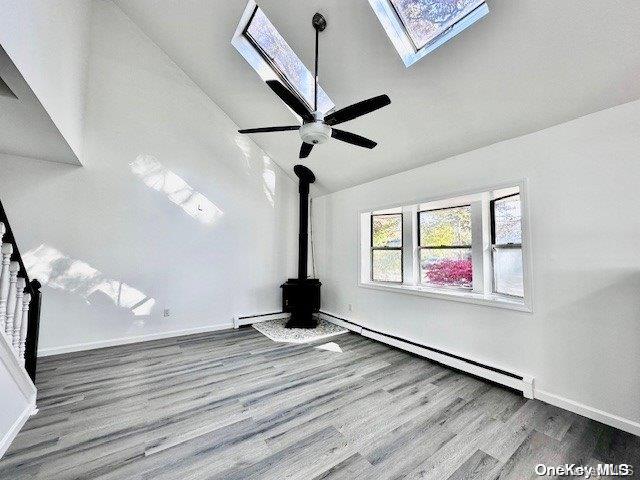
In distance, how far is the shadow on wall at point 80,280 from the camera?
3.12 meters

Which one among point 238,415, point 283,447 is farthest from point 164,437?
point 283,447

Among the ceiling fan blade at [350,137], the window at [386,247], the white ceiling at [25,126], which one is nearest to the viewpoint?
the white ceiling at [25,126]

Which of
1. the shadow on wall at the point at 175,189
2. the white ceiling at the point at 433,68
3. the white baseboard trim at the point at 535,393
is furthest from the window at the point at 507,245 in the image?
the shadow on wall at the point at 175,189

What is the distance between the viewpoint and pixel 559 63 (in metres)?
1.93

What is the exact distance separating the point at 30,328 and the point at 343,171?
404 centimetres

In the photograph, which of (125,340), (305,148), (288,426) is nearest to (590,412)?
(288,426)

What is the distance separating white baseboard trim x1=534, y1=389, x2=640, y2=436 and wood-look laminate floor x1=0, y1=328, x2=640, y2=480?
0.09 metres

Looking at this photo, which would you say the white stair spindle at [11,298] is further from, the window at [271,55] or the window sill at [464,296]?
the window sill at [464,296]

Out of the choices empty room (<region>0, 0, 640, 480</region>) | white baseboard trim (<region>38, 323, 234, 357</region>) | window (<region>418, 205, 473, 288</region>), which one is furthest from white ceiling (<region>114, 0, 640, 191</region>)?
white baseboard trim (<region>38, 323, 234, 357</region>)

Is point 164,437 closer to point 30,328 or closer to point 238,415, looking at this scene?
point 238,415

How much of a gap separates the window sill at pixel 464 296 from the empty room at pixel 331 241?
0.03m

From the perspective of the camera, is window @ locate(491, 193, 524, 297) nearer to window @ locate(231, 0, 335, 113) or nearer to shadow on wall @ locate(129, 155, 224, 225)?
window @ locate(231, 0, 335, 113)

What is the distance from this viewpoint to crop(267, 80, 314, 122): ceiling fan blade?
1945mm

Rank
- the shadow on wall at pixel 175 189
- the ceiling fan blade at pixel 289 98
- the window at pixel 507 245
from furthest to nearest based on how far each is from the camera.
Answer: the shadow on wall at pixel 175 189
the window at pixel 507 245
the ceiling fan blade at pixel 289 98
